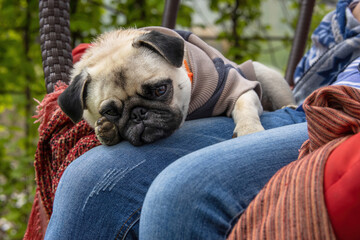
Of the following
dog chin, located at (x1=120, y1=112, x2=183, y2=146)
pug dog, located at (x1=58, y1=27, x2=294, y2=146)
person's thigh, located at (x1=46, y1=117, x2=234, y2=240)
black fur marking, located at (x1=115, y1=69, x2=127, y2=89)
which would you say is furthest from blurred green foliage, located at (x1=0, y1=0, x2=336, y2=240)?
person's thigh, located at (x1=46, y1=117, x2=234, y2=240)

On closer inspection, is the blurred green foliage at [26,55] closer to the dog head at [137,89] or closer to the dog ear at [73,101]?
the dog head at [137,89]

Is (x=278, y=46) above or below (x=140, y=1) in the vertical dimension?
below

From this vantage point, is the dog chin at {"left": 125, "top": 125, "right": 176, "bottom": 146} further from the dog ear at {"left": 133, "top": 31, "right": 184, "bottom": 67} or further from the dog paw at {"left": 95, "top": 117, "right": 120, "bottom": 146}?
the dog ear at {"left": 133, "top": 31, "right": 184, "bottom": 67}

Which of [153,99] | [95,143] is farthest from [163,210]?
[153,99]

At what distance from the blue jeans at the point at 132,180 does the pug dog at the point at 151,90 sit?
0.54 ft

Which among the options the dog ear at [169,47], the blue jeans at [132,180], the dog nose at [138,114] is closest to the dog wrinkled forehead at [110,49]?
the dog ear at [169,47]

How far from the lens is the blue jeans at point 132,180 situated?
3.37 feet

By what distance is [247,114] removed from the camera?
1585mm

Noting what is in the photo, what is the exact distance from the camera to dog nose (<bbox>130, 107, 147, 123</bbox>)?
1596 mm

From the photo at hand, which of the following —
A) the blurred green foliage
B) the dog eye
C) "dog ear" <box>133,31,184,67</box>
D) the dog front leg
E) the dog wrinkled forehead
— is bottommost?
the blurred green foliage

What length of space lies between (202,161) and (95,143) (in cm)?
59

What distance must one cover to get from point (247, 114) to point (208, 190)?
68 centimetres

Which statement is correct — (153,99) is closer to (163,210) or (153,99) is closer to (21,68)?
(163,210)

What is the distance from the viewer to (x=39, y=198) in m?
1.58
